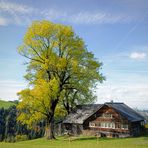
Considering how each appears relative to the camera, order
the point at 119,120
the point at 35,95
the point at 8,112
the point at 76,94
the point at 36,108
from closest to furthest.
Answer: the point at 35,95, the point at 36,108, the point at 119,120, the point at 76,94, the point at 8,112

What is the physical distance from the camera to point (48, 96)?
42.2m

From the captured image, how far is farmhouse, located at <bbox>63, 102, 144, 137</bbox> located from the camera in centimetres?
4697

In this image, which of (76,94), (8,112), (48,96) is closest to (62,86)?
(48,96)

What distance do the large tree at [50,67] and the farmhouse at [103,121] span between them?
765 centimetres

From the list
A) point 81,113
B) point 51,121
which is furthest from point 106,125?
point 51,121

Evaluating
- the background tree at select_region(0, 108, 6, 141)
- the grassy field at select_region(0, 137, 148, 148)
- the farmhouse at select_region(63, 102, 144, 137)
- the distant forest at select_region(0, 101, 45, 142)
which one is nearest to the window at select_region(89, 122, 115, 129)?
the farmhouse at select_region(63, 102, 144, 137)

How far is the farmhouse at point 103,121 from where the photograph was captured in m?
47.0

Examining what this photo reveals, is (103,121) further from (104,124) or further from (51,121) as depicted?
(51,121)

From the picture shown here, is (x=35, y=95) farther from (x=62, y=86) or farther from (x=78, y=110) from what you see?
(x=78, y=110)

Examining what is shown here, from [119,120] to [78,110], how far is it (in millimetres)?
10738

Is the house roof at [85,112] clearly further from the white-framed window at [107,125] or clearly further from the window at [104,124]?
the white-framed window at [107,125]

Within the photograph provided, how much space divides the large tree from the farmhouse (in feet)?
25.1

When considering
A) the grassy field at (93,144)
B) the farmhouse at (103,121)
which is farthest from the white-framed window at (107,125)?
the grassy field at (93,144)

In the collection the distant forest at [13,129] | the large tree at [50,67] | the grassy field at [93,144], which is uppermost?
the large tree at [50,67]
